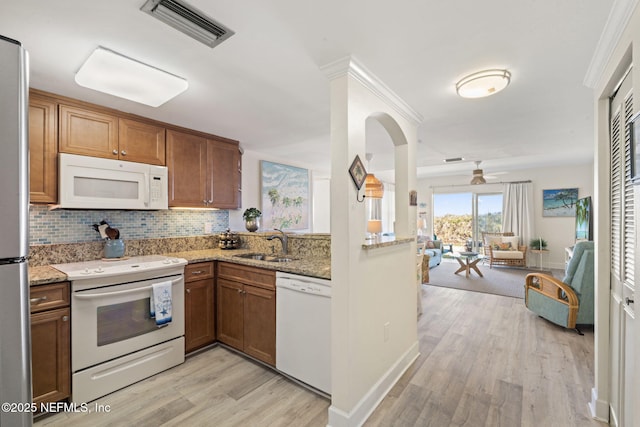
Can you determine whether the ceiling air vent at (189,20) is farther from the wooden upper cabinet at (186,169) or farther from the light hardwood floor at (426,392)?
the light hardwood floor at (426,392)

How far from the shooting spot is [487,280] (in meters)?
5.51

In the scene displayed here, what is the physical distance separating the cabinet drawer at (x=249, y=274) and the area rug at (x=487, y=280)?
382 cm

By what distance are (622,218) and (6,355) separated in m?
2.63

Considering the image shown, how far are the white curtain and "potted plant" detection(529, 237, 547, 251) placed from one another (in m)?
0.10

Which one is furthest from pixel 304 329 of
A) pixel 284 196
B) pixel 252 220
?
pixel 284 196

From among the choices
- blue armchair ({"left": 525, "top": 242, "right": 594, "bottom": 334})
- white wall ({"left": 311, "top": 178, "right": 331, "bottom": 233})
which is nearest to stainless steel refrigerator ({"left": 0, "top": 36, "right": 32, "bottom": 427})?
blue armchair ({"left": 525, "top": 242, "right": 594, "bottom": 334})

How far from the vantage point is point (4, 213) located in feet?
2.23

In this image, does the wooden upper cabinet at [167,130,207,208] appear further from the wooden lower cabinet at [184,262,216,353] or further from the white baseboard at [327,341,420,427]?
the white baseboard at [327,341,420,427]

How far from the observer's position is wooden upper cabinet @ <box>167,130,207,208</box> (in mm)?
2898

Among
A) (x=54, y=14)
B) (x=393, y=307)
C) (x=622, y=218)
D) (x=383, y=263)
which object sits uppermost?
(x=54, y=14)

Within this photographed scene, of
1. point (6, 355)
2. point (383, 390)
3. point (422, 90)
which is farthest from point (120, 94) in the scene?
point (383, 390)

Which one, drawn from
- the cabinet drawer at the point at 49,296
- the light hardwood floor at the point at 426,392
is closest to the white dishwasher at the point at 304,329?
the light hardwood floor at the point at 426,392

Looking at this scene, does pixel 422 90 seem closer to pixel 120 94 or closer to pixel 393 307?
pixel 393 307

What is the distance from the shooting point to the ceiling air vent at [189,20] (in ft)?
4.20
